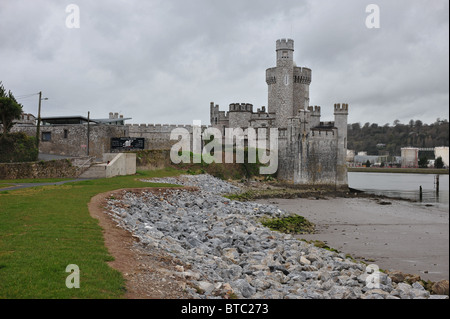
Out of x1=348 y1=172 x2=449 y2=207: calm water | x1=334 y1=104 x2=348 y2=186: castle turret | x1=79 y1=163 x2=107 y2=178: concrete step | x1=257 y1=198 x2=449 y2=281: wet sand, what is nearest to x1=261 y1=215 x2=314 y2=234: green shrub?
x1=257 y1=198 x2=449 y2=281: wet sand

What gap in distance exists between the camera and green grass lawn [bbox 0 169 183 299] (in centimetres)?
769

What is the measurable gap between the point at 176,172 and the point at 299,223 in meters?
20.3

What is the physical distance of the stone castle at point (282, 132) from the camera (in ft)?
167

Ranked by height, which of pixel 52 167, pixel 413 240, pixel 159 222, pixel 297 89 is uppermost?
pixel 297 89

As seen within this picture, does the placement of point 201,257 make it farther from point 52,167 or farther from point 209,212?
point 52,167

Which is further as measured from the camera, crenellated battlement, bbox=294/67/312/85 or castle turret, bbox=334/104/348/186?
crenellated battlement, bbox=294/67/312/85

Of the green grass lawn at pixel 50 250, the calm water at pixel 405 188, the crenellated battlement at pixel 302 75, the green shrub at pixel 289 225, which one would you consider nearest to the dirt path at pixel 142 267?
the green grass lawn at pixel 50 250

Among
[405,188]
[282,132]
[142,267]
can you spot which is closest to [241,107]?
[282,132]

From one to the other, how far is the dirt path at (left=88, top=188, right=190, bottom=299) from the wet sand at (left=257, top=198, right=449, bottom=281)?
555 cm

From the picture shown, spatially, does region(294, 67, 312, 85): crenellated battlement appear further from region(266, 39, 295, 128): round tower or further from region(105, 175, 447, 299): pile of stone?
region(105, 175, 447, 299): pile of stone

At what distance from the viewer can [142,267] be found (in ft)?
32.6

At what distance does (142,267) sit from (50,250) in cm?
230
